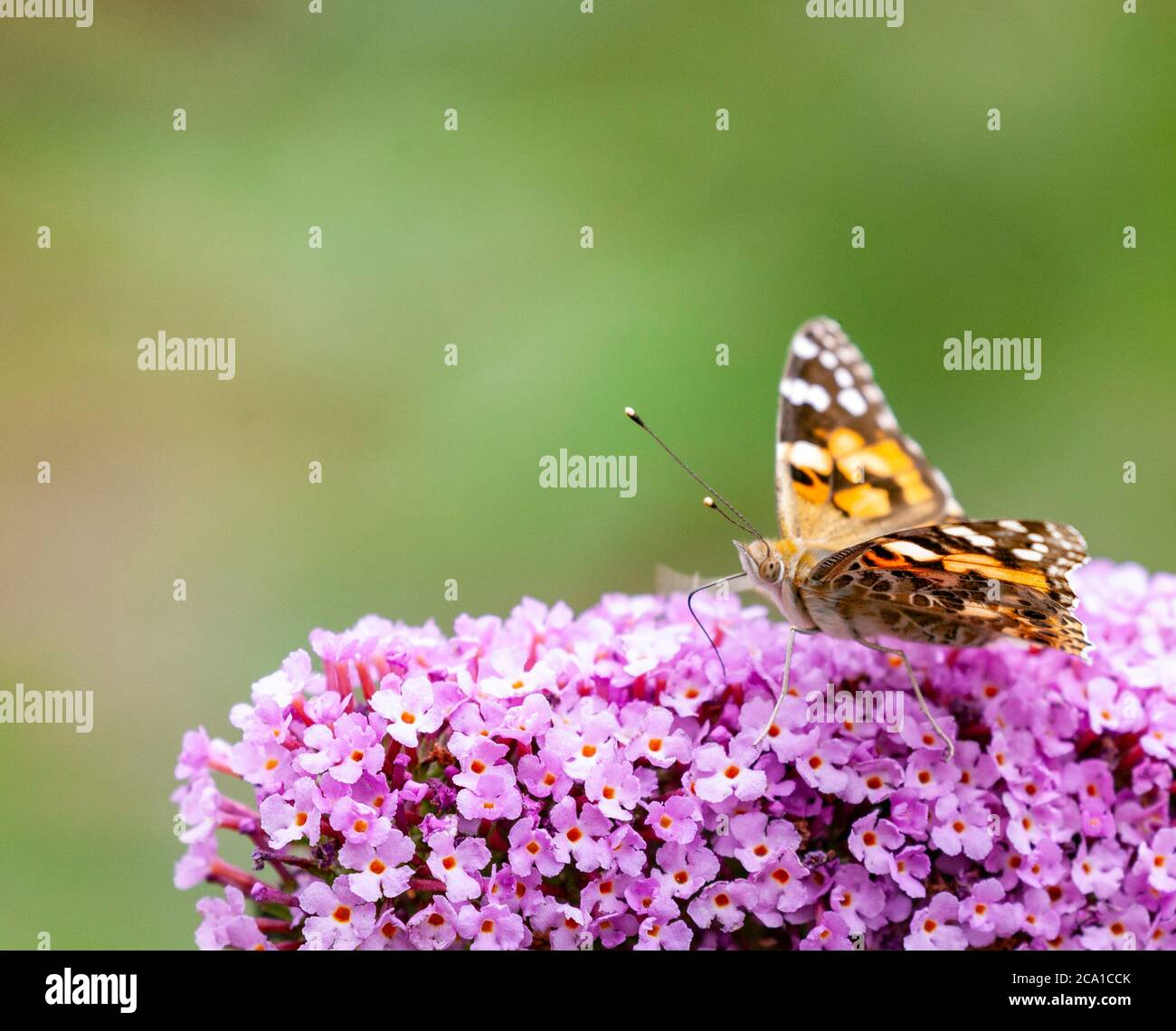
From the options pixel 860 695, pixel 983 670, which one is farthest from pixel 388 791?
pixel 983 670

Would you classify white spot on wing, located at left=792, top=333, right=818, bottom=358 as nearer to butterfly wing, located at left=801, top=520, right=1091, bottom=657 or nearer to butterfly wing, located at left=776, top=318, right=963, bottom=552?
butterfly wing, located at left=776, top=318, right=963, bottom=552

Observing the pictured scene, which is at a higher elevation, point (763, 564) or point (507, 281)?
point (507, 281)

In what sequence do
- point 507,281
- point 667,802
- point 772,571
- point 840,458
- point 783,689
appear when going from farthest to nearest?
point 507,281
point 840,458
point 772,571
point 783,689
point 667,802

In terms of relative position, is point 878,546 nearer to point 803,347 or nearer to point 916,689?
point 916,689

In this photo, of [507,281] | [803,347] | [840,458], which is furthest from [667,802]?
[507,281]

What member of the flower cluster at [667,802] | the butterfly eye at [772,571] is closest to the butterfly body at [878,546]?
the butterfly eye at [772,571]

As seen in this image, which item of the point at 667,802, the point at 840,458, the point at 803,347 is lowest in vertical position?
the point at 667,802

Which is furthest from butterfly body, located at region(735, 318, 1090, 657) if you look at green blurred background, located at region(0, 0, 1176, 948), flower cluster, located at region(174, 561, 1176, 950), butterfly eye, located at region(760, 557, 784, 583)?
green blurred background, located at region(0, 0, 1176, 948)
